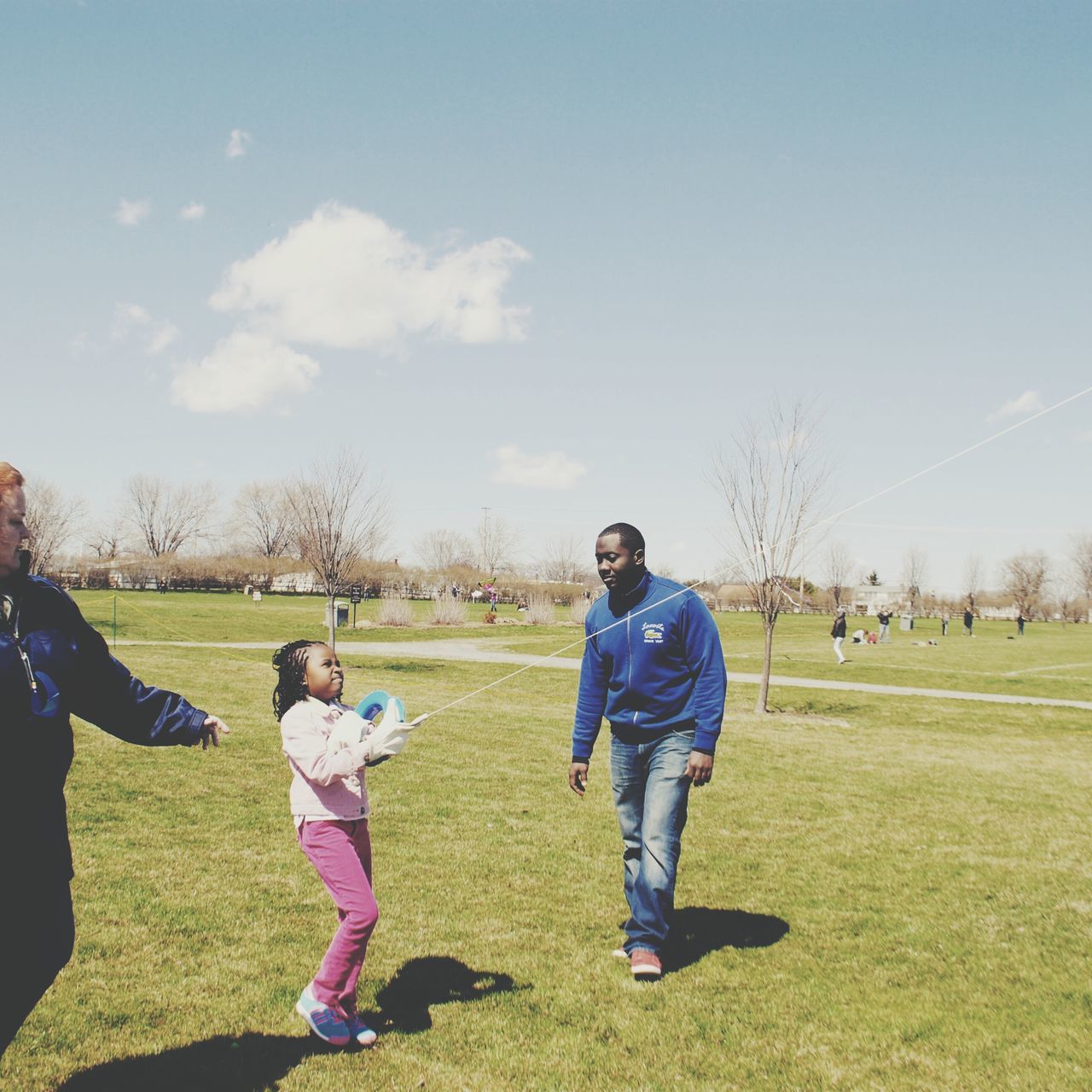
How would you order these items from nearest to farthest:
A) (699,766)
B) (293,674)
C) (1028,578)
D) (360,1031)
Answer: (360,1031) → (293,674) → (699,766) → (1028,578)

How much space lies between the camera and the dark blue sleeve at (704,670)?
4.40 m

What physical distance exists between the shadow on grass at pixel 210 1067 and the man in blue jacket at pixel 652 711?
1.73 meters

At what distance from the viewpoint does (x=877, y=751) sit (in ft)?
40.3

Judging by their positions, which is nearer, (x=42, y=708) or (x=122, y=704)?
(x=42, y=708)

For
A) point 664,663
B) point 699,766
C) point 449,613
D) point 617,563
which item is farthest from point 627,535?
point 449,613

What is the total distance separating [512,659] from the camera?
26578mm

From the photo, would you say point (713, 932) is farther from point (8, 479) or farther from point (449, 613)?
point (449, 613)

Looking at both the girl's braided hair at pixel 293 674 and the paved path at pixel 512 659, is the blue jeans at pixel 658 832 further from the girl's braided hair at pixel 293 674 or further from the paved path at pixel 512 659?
A: the paved path at pixel 512 659

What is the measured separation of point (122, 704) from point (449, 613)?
39593mm

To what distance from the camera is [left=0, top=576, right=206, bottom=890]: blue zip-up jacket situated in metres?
2.62

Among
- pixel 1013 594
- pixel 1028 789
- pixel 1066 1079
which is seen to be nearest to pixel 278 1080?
pixel 1066 1079

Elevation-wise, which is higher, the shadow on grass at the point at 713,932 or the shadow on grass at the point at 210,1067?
the shadow on grass at the point at 210,1067

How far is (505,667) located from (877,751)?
12.6 meters

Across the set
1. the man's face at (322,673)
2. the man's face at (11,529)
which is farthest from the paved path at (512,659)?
the man's face at (11,529)
